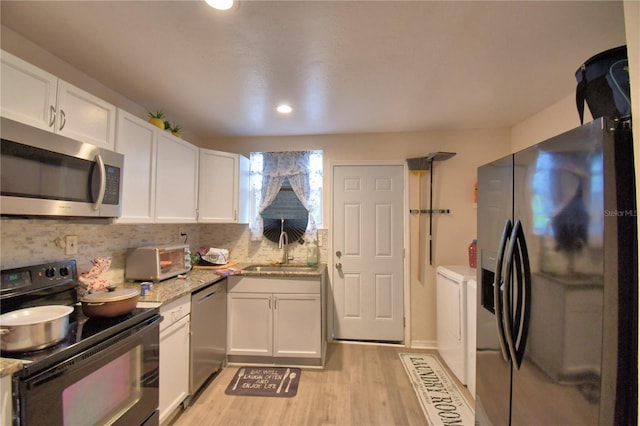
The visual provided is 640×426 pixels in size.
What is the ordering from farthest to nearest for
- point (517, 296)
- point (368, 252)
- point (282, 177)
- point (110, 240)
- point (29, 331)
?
point (282, 177) < point (368, 252) < point (110, 240) < point (517, 296) < point (29, 331)

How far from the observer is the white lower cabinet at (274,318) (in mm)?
2529

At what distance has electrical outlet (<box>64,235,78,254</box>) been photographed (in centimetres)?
168

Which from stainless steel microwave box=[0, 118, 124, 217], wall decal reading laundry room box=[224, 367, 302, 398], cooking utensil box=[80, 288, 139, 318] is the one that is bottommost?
wall decal reading laundry room box=[224, 367, 302, 398]

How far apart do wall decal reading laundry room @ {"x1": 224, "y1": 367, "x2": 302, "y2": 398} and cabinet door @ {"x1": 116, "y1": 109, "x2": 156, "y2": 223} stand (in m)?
1.54

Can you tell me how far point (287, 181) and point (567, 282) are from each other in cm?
269

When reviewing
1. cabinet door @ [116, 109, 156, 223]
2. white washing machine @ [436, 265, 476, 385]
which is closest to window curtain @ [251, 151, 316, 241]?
cabinet door @ [116, 109, 156, 223]

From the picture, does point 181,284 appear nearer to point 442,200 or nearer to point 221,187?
point 221,187

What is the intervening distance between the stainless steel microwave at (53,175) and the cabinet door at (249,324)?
1.38m

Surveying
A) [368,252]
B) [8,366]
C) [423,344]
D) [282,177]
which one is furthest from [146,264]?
[423,344]

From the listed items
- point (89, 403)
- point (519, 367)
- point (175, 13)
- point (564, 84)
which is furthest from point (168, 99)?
point (564, 84)

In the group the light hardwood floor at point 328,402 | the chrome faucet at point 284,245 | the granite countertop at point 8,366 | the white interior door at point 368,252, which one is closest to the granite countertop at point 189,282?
the chrome faucet at point 284,245

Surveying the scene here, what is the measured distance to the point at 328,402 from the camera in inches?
81.3

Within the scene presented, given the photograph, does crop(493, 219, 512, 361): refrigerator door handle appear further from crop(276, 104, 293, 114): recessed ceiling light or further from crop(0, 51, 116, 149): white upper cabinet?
crop(0, 51, 116, 149): white upper cabinet

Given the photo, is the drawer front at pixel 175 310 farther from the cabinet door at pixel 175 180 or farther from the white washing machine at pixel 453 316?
the white washing machine at pixel 453 316
